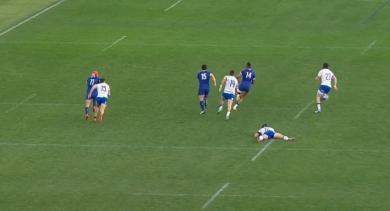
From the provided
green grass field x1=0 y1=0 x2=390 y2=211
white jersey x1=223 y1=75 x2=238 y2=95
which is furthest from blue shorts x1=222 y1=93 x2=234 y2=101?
green grass field x1=0 y1=0 x2=390 y2=211

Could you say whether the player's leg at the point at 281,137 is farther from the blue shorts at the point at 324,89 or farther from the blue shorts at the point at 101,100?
the blue shorts at the point at 101,100

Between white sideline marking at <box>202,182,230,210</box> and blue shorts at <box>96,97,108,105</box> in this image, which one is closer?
white sideline marking at <box>202,182,230,210</box>

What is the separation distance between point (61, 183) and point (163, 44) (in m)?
23.7

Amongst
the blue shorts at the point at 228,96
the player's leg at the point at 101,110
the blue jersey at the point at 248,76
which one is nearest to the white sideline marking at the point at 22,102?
the player's leg at the point at 101,110

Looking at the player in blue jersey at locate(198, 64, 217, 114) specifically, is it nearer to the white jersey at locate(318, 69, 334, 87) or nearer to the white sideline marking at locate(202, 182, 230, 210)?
the white jersey at locate(318, 69, 334, 87)

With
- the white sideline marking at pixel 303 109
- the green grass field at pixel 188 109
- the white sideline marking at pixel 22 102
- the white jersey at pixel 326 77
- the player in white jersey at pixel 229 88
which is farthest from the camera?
the white sideline marking at pixel 22 102

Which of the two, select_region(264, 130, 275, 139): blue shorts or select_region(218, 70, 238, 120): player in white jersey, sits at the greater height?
select_region(218, 70, 238, 120): player in white jersey

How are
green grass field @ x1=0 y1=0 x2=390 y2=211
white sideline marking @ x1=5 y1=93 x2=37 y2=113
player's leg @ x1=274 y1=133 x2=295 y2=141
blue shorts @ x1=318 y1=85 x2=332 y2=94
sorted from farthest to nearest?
white sideline marking @ x1=5 y1=93 x2=37 y2=113
blue shorts @ x1=318 y1=85 x2=332 y2=94
player's leg @ x1=274 y1=133 x2=295 y2=141
green grass field @ x1=0 y1=0 x2=390 y2=211

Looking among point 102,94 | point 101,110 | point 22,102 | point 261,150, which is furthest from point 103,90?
point 261,150

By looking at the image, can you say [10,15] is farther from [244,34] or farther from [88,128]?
[88,128]

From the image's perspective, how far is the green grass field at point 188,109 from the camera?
38156 millimetres

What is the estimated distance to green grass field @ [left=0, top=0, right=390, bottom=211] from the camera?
3816 cm

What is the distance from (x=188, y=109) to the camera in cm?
4953

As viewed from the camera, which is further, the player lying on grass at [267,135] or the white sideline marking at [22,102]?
the white sideline marking at [22,102]
